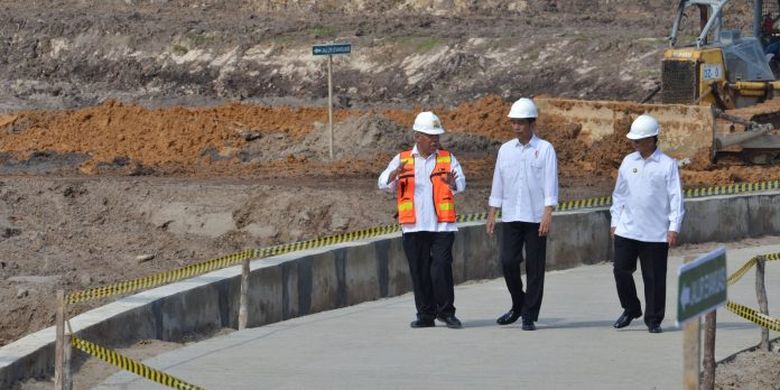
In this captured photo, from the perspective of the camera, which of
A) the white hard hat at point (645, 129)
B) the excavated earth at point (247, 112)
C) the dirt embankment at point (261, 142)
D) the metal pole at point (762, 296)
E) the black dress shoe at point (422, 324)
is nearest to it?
the metal pole at point (762, 296)

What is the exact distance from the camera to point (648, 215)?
12.2m

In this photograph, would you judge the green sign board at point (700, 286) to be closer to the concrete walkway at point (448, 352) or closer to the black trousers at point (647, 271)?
the concrete walkway at point (448, 352)

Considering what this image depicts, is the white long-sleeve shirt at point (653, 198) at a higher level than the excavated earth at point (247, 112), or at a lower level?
higher

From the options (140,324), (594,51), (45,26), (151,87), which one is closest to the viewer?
(140,324)

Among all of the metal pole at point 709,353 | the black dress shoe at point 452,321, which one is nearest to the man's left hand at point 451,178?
the black dress shoe at point 452,321

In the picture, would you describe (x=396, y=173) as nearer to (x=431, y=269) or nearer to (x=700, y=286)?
(x=431, y=269)

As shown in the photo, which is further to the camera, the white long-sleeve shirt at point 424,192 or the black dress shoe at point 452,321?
the black dress shoe at point 452,321

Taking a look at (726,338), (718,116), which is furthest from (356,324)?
(718,116)

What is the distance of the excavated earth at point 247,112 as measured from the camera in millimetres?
18000

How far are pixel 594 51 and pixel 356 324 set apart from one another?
2698 cm

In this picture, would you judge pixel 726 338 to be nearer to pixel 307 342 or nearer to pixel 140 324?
pixel 307 342

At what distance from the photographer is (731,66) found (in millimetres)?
27125

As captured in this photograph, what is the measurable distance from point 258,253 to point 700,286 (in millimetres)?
6813

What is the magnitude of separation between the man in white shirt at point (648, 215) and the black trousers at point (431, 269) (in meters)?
1.25
